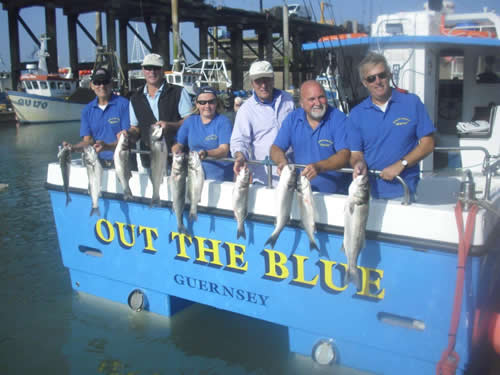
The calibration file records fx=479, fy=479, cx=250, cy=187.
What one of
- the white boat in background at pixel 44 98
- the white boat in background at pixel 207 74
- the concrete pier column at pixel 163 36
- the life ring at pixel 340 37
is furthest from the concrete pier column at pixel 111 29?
the life ring at pixel 340 37

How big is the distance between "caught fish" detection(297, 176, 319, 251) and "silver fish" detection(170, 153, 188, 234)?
3.04 feet

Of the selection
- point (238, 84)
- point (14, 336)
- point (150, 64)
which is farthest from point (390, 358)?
point (238, 84)

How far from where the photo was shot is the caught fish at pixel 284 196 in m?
3.12

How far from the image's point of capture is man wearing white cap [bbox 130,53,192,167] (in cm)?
451

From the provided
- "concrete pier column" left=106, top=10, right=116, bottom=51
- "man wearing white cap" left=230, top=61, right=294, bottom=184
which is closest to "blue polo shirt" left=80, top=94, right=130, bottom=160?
"man wearing white cap" left=230, top=61, right=294, bottom=184

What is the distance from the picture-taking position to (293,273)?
11.9ft

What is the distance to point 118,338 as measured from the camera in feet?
14.9

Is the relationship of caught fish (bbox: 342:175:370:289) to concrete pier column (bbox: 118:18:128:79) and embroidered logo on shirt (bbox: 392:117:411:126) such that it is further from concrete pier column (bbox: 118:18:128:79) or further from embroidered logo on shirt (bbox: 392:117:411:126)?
concrete pier column (bbox: 118:18:128:79)

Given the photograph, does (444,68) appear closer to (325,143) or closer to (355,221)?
(325,143)

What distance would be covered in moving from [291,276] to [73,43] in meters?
37.1

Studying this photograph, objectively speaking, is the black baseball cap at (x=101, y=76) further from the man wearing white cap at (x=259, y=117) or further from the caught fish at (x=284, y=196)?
the caught fish at (x=284, y=196)

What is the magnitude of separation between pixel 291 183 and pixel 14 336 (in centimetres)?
331

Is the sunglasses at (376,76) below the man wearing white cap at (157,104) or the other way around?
the other way around

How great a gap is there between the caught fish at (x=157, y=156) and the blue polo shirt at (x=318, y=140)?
87 cm
